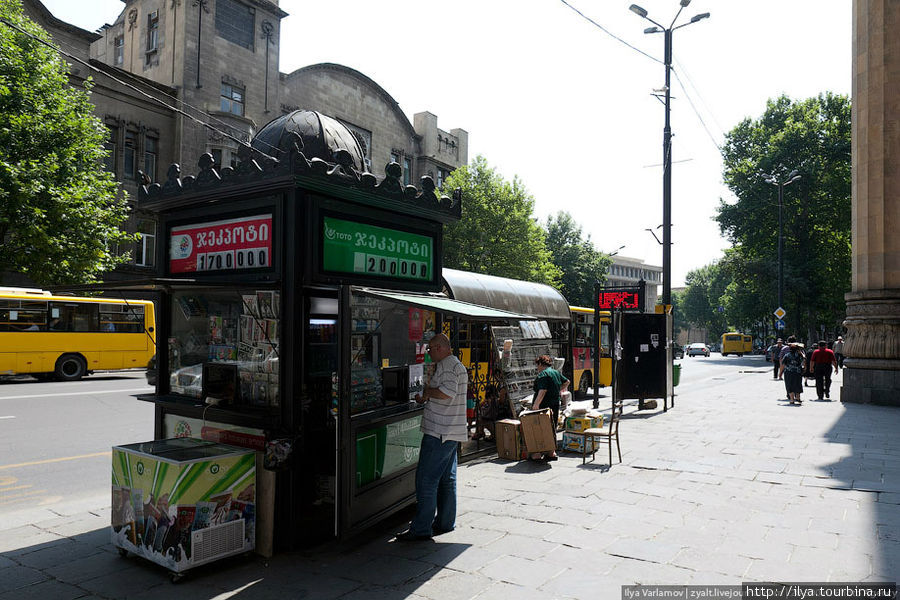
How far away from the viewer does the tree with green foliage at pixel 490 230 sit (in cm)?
3581

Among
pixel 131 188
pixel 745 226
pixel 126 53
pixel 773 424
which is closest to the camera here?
pixel 773 424

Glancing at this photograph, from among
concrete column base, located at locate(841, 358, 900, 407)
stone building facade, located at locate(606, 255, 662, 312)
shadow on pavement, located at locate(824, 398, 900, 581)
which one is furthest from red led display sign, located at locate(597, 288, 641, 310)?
stone building facade, located at locate(606, 255, 662, 312)

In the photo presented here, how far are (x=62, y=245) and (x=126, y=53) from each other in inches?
735

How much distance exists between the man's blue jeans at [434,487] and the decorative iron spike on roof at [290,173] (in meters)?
2.36

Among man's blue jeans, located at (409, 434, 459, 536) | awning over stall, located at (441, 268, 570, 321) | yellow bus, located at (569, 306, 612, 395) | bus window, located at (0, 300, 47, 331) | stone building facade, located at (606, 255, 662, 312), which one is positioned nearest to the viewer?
man's blue jeans, located at (409, 434, 459, 536)

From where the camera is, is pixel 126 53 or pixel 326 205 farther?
pixel 126 53

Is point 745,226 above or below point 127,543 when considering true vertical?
above

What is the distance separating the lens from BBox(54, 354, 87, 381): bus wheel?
19.7m

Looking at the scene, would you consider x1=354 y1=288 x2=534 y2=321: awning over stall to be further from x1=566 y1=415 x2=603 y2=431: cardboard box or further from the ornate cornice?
x1=566 y1=415 x2=603 y2=431: cardboard box

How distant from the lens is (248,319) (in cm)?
545

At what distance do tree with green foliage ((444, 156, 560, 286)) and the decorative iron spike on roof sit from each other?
29444 millimetres

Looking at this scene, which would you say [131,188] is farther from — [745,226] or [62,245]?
[745,226]

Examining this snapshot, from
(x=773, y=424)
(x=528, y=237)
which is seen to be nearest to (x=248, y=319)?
(x=773, y=424)

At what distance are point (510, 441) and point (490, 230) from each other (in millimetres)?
28260
